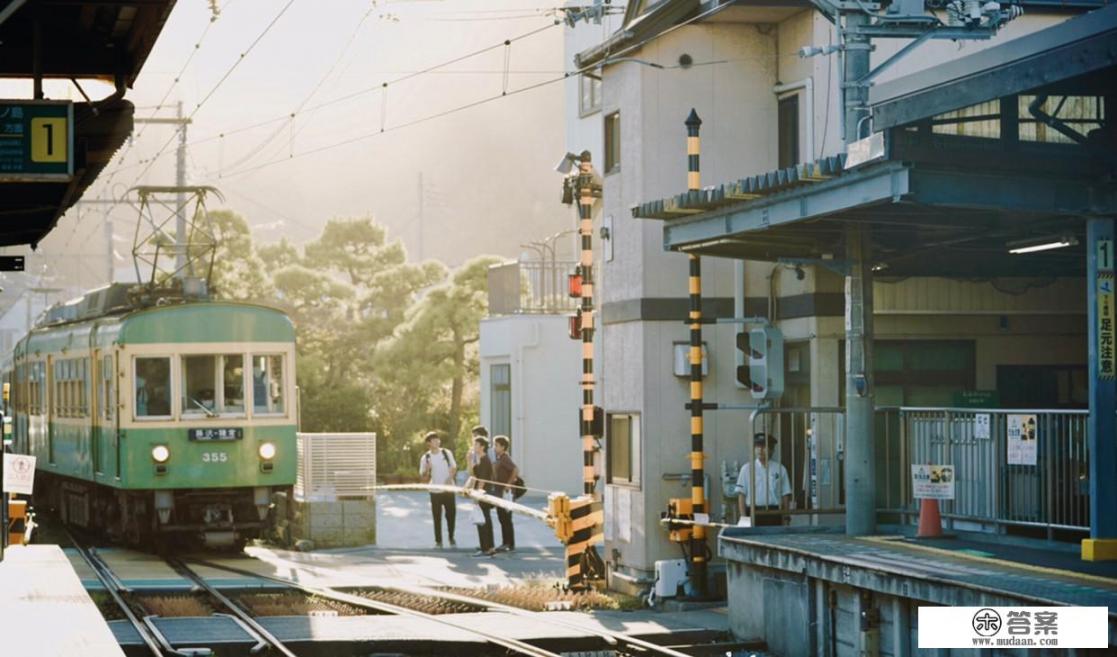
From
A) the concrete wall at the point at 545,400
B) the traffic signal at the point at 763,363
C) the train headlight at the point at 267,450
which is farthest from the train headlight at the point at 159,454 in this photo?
the concrete wall at the point at 545,400

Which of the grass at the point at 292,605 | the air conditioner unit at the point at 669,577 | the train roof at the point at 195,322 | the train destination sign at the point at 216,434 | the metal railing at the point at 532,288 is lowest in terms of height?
the grass at the point at 292,605

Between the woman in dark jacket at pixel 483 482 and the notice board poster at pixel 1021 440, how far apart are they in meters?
9.34

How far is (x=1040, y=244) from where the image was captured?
1389 cm

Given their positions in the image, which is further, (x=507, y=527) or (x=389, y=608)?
(x=507, y=527)

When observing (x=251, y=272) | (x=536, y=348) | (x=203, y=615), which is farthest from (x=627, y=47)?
(x=251, y=272)

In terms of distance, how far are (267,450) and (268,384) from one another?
79cm

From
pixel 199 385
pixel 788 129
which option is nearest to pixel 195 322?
pixel 199 385

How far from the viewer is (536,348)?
33250mm

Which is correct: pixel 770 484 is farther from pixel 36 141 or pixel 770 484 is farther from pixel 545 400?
pixel 545 400

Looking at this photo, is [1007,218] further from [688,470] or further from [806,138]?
[688,470]

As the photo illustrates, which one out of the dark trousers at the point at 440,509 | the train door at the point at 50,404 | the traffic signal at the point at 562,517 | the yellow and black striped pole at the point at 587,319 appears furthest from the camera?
the train door at the point at 50,404

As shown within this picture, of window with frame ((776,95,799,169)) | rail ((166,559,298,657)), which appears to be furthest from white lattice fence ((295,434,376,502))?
window with frame ((776,95,799,169))

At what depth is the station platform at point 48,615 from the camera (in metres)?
8.23

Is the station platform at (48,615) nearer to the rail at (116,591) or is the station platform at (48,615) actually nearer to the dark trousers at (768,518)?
the rail at (116,591)
